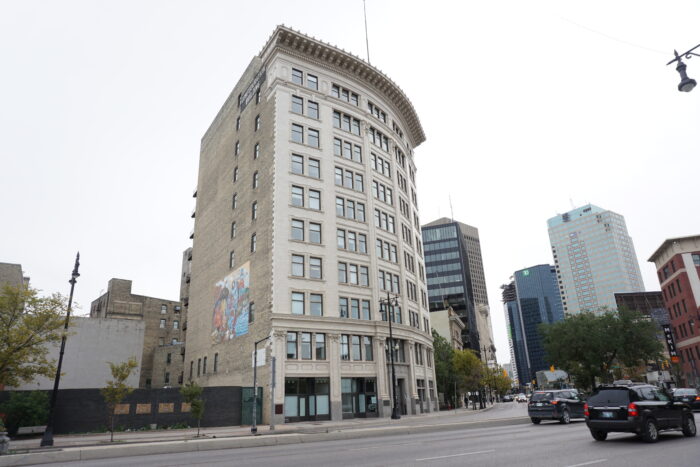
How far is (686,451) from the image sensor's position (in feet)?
38.8

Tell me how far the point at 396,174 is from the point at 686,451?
47.5 metres

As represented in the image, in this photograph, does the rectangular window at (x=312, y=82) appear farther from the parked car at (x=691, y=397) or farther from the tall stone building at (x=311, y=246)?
the parked car at (x=691, y=397)

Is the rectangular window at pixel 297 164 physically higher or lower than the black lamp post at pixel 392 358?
higher

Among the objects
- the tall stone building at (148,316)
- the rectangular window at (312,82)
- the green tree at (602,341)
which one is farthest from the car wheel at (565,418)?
the tall stone building at (148,316)

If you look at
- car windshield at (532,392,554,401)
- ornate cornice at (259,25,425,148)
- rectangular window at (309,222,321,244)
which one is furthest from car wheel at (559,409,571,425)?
ornate cornice at (259,25,425,148)

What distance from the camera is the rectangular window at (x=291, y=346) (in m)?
39.7

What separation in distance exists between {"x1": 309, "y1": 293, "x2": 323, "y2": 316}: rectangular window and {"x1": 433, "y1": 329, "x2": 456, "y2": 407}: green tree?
102ft

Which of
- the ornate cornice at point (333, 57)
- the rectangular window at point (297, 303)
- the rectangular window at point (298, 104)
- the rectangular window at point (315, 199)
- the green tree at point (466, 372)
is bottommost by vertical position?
the green tree at point (466, 372)

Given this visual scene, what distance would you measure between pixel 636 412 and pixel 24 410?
3362cm

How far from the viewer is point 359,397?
141ft

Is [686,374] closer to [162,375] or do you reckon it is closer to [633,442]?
[633,442]

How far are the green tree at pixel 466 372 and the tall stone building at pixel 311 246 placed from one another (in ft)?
41.7

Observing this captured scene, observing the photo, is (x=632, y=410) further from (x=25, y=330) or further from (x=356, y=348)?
(x=356, y=348)

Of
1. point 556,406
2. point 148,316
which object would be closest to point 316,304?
point 556,406
